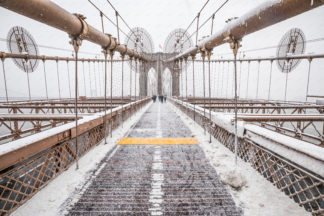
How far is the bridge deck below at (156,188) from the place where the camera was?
8.35 ft

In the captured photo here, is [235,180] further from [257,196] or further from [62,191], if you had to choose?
[62,191]

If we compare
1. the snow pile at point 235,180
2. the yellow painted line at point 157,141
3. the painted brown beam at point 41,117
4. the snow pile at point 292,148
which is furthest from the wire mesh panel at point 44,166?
the snow pile at point 292,148

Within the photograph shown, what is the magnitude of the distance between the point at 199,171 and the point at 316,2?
355cm

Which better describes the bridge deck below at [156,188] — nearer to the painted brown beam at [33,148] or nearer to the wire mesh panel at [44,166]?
the wire mesh panel at [44,166]

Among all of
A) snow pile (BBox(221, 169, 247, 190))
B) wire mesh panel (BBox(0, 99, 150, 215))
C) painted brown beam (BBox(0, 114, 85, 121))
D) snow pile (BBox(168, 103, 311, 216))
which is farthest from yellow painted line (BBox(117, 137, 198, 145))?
snow pile (BBox(221, 169, 247, 190))

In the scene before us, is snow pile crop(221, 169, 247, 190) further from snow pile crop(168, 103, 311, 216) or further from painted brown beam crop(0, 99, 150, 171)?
painted brown beam crop(0, 99, 150, 171)

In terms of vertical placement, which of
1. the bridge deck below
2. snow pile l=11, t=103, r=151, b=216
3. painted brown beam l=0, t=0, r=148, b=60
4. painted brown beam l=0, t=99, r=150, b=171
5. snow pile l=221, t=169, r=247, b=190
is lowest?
the bridge deck below

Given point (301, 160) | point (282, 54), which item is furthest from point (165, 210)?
point (282, 54)

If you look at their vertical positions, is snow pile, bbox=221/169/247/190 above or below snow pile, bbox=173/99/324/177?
below

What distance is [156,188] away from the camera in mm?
3090

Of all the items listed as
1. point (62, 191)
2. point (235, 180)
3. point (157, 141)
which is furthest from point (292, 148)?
point (157, 141)

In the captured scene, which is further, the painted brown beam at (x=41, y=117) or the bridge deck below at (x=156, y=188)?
the painted brown beam at (x=41, y=117)

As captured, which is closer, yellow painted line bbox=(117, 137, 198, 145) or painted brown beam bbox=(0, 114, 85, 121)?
yellow painted line bbox=(117, 137, 198, 145)

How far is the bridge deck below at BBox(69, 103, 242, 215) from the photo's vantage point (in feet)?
8.35
